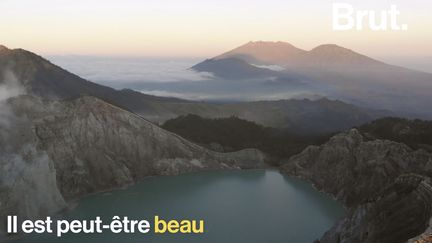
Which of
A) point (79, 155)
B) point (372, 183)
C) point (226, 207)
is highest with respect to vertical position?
point (79, 155)

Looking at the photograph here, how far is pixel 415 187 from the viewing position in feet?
189

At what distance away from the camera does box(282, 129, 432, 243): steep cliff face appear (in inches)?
2135

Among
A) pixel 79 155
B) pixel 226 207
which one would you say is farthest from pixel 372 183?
pixel 79 155

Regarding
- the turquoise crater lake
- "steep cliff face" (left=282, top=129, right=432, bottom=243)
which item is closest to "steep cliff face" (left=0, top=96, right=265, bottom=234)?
the turquoise crater lake

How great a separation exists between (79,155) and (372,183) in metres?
54.6

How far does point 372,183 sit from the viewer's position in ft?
304

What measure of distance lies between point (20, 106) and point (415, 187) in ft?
246

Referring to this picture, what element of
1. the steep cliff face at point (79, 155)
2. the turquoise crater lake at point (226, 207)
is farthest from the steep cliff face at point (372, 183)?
the steep cliff face at point (79, 155)

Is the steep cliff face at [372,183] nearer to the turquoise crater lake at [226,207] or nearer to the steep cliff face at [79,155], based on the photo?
the turquoise crater lake at [226,207]

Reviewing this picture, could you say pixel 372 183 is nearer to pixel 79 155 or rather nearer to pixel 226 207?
pixel 226 207

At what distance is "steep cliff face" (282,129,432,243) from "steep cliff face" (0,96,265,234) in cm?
2144

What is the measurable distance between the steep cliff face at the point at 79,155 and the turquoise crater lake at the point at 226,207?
4.19m

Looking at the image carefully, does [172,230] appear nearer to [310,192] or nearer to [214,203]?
[214,203]

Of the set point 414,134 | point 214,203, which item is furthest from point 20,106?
point 414,134
